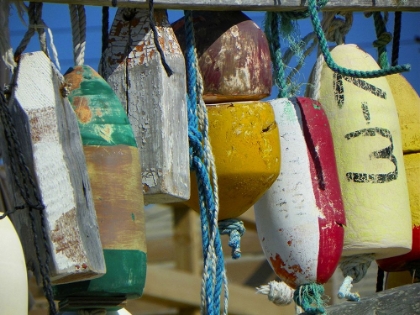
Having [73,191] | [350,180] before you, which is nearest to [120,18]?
[73,191]

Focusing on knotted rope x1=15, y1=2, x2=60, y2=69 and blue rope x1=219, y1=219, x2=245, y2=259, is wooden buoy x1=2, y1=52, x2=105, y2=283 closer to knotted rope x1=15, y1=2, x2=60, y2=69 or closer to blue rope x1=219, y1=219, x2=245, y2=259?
knotted rope x1=15, y1=2, x2=60, y2=69

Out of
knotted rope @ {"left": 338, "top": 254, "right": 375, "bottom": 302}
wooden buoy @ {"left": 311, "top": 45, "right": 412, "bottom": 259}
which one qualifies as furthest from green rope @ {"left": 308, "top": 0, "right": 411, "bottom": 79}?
knotted rope @ {"left": 338, "top": 254, "right": 375, "bottom": 302}

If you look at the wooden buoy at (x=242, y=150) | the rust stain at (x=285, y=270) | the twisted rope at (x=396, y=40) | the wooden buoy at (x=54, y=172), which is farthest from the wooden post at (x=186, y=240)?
the wooden buoy at (x=54, y=172)

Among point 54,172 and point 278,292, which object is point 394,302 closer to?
point 278,292

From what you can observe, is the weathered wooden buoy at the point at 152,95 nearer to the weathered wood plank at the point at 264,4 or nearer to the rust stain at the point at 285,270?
the weathered wood plank at the point at 264,4

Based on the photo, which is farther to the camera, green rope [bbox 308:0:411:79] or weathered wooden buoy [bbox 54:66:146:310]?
green rope [bbox 308:0:411:79]

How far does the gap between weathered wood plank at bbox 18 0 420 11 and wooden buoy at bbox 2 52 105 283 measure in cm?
23

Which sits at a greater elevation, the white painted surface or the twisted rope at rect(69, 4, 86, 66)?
the twisted rope at rect(69, 4, 86, 66)

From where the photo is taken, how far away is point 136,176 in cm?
149

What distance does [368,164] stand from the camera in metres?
1.92

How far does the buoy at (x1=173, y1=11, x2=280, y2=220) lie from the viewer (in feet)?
5.63

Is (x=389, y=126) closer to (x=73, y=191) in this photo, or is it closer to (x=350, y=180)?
(x=350, y=180)

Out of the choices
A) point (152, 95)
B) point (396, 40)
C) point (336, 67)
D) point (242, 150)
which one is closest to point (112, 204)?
point (152, 95)

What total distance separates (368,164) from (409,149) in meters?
0.19
